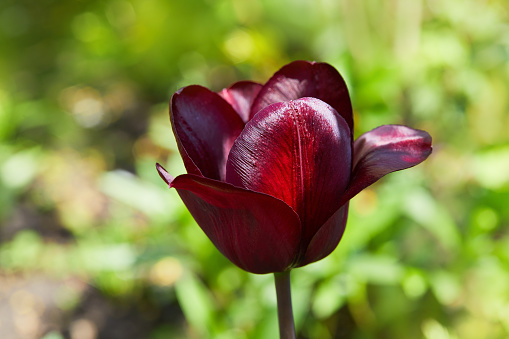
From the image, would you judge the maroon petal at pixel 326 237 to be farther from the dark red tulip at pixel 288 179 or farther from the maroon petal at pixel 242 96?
the maroon petal at pixel 242 96

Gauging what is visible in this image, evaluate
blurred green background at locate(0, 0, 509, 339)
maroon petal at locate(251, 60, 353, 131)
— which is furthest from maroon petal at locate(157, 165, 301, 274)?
blurred green background at locate(0, 0, 509, 339)

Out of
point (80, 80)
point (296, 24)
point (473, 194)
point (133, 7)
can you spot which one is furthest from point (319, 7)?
point (473, 194)

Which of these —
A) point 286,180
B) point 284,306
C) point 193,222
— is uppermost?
point 286,180

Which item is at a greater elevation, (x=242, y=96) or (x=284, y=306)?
(x=242, y=96)

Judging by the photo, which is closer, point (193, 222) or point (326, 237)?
point (326, 237)

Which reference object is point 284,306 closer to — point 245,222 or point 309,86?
point 245,222

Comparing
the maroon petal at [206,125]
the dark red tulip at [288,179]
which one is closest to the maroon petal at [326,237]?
the dark red tulip at [288,179]

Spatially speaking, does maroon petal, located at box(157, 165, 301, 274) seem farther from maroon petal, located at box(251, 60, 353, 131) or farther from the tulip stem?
maroon petal, located at box(251, 60, 353, 131)

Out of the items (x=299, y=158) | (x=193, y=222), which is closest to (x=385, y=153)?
(x=299, y=158)
